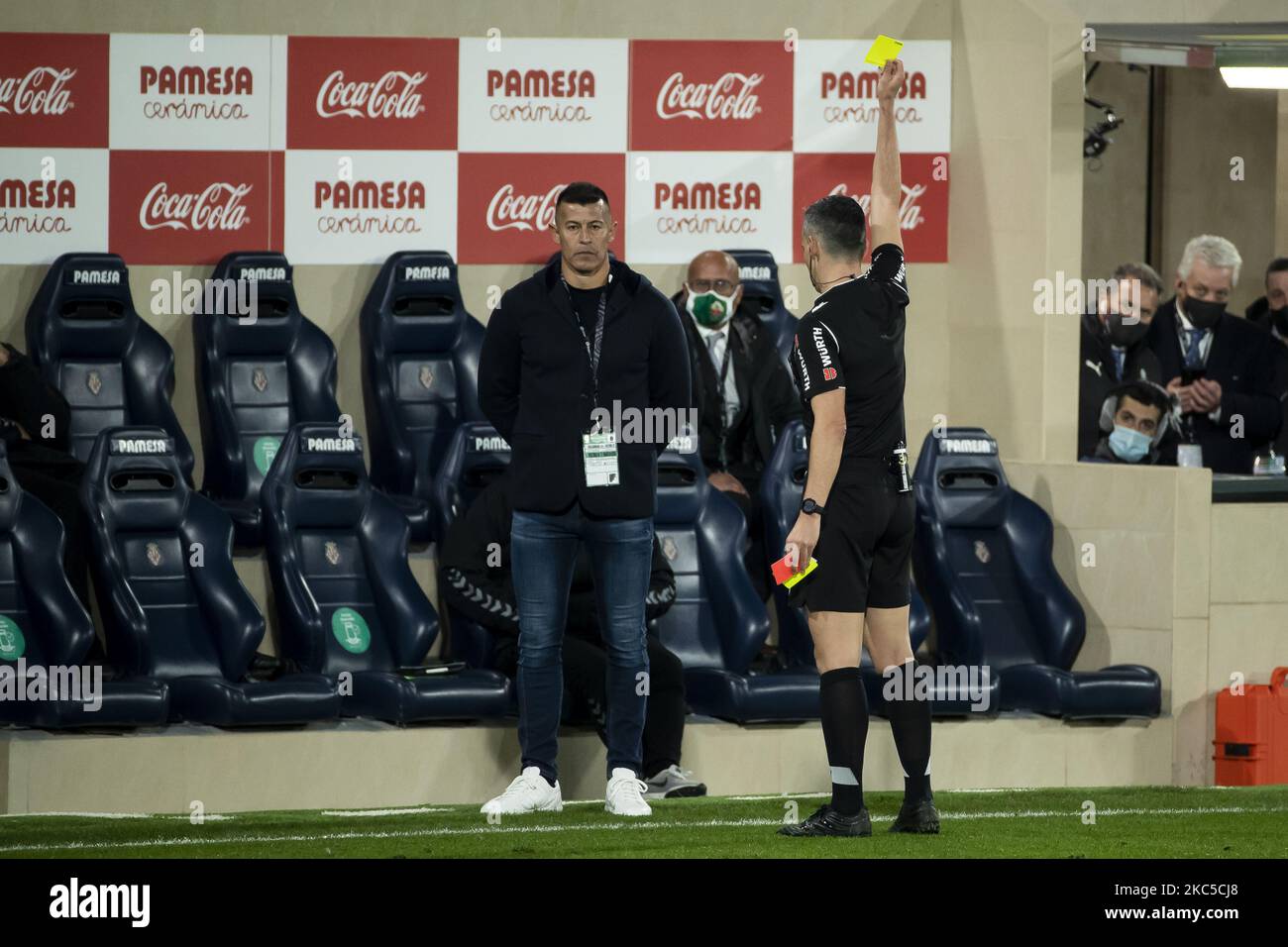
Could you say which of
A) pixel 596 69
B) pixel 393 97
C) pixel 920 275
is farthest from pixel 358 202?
pixel 920 275

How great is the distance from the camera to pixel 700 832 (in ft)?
15.9

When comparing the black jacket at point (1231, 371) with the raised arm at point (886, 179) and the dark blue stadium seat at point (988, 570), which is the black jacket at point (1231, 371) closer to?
the dark blue stadium seat at point (988, 570)

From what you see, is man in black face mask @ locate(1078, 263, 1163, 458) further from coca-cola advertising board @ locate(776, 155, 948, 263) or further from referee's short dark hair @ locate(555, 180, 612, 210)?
referee's short dark hair @ locate(555, 180, 612, 210)

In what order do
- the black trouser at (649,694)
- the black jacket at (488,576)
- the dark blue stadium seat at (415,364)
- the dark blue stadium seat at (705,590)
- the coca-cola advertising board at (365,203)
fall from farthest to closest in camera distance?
the coca-cola advertising board at (365,203), the dark blue stadium seat at (415,364), the dark blue stadium seat at (705,590), the black jacket at (488,576), the black trouser at (649,694)

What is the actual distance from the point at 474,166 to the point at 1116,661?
3.17m

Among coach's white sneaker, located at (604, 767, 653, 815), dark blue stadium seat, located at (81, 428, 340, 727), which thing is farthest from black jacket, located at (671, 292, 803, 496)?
coach's white sneaker, located at (604, 767, 653, 815)

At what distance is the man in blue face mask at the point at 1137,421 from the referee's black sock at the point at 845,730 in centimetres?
325

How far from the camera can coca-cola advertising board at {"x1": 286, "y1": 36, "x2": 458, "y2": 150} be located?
27.0 feet

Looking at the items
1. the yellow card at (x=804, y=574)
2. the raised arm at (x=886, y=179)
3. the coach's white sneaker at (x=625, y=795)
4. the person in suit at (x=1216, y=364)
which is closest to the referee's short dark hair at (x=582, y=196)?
the raised arm at (x=886, y=179)

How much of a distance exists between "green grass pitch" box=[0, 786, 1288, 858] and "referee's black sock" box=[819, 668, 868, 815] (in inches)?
4.3

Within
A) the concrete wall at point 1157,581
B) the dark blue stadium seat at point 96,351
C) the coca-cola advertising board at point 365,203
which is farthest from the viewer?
the coca-cola advertising board at point 365,203

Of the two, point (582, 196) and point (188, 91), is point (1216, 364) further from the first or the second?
point (188, 91)

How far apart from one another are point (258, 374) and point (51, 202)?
3.58 feet

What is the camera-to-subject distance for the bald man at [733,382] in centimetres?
739
